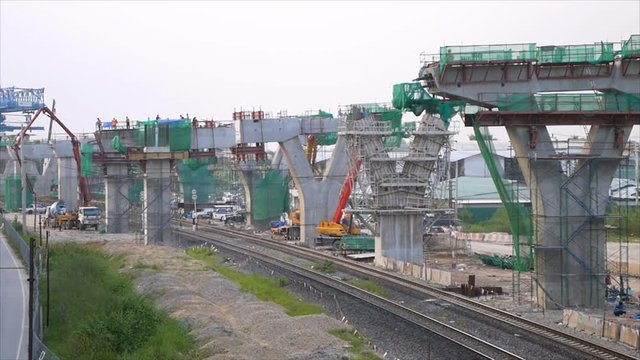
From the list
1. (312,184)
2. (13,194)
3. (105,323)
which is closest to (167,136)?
(312,184)

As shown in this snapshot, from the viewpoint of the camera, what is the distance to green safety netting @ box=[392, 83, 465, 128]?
40.3m

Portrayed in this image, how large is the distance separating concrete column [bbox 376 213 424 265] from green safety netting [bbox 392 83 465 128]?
5967 mm

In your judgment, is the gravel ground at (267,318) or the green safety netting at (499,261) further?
the green safety netting at (499,261)

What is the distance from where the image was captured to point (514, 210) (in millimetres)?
33969

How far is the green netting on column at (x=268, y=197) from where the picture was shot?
3073 inches

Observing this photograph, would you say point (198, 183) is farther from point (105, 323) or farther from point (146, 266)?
point (105, 323)

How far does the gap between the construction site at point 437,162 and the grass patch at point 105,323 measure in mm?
12970

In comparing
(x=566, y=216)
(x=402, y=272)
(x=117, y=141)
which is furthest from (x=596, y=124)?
(x=117, y=141)

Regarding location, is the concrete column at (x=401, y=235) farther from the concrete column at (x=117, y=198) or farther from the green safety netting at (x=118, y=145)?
the concrete column at (x=117, y=198)

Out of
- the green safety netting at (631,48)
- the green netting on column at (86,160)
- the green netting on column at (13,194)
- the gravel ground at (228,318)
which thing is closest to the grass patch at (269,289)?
the gravel ground at (228,318)

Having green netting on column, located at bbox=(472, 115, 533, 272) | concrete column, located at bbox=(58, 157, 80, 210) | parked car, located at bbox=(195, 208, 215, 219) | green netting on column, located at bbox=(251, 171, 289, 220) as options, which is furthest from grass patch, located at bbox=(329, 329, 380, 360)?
concrete column, located at bbox=(58, 157, 80, 210)

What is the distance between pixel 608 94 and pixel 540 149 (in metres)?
3.30

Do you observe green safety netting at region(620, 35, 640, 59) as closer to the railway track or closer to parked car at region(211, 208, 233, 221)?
the railway track

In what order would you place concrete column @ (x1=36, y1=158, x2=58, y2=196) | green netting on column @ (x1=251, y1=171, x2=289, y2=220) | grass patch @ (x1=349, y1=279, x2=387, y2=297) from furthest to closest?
concrete column @ (x1=36, y1=158, x2=58, y2=196) < green netting on column @ (x1=251, y1=171, x2=289, y2=220) < grass patch @ (x1=349, y1=279, x2=387, y2=297)
